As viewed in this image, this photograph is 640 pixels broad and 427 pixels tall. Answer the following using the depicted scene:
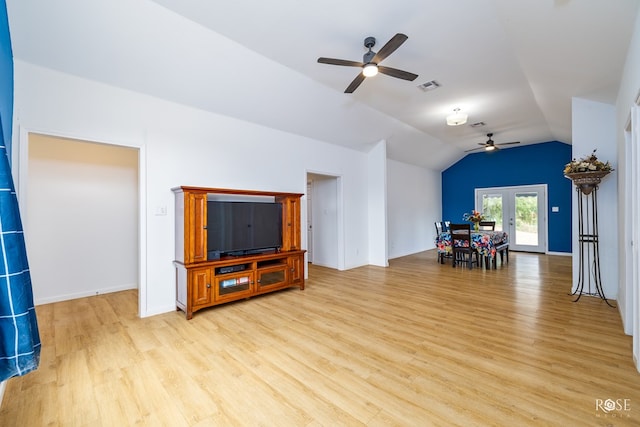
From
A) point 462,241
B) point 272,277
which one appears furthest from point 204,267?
point 462,241

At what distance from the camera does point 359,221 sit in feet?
21.0

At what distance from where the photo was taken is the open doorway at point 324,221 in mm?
6043

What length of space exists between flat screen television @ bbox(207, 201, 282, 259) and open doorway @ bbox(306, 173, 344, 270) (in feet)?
6.09

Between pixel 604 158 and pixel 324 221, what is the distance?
4.78 metres

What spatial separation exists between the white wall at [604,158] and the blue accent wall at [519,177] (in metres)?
4.69

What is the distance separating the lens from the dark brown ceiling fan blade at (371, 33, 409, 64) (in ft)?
7.75

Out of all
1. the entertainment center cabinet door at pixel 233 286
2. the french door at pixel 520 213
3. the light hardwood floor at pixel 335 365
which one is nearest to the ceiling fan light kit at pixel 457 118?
the light hardwood floor at pixel 335 365

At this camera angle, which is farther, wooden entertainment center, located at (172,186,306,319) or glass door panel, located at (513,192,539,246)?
glass door panel, located at (513,192,539,246)

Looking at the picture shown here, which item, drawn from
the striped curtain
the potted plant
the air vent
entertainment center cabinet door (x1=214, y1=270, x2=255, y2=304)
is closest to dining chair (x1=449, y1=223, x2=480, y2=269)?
the potted plant

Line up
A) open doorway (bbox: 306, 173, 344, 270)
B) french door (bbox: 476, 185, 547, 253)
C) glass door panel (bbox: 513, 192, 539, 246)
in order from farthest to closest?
glass door panel (bbox: 513, 192, 539, 246)
french door (bbox: 476, 185, 547, 253)
open doorway (bbox: 306, 173, 344, 270)

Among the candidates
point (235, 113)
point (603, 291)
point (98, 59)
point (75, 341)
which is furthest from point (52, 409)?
point (603, 291)

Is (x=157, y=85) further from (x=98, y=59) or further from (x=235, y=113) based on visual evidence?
(x=235, y=113)

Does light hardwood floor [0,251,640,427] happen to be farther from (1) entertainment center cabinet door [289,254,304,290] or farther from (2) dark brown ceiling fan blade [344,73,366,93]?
(2) dark brown ceiling fan blade [344,73,366,93]

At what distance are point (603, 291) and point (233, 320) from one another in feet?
16.7
